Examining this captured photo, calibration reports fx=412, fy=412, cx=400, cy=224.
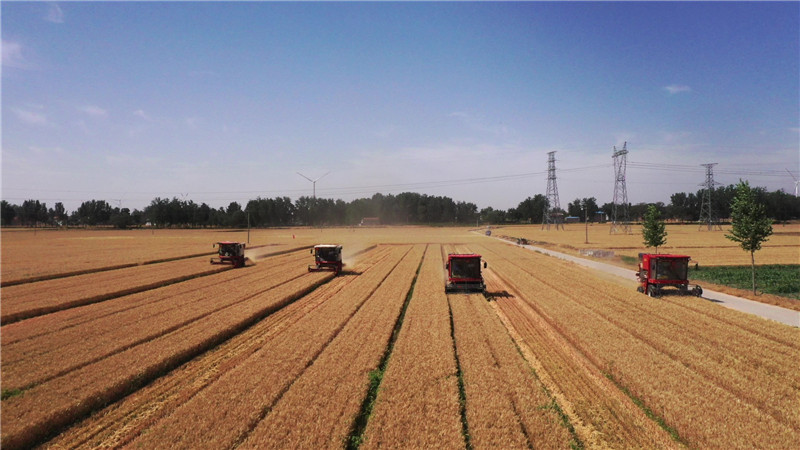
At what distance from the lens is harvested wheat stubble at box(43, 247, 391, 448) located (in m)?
9.26

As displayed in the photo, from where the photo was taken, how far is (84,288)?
2777 centimetres

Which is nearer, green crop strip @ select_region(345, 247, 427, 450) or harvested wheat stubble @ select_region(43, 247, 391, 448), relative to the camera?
green crop strip @ select_region(345, 247, 427, 450)

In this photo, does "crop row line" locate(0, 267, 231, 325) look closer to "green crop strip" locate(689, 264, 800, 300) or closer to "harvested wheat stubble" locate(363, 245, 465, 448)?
"harvested wheat stubble" locate(363, 245, 465, 448)

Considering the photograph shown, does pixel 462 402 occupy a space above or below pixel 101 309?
below

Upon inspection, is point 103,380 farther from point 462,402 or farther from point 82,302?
point 82,302

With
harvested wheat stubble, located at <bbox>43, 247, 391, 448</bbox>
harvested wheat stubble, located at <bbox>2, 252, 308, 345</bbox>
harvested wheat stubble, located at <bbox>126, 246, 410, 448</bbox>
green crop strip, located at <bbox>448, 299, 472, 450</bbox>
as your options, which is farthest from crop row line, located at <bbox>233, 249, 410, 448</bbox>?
harvested wheat stubble, located at <bbox>2, 252, 308, 345</bbox>

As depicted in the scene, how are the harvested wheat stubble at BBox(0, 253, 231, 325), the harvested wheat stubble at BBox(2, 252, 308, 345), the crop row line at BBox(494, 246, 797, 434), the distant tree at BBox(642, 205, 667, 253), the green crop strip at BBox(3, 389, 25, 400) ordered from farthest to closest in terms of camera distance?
the distant tree at BBox(642, 205, 667, 253) → the harvested wheat stubble at BBox(0, 253, 231, 325) → the harvested wheat stubble at BBox(2, 252, 308, 345) → the green crop strip at BBox(3, 389, 25, 400) → the crop row line at BBox(494, 246, 797, 434)

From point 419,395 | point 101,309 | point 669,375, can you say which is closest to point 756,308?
point 669,375

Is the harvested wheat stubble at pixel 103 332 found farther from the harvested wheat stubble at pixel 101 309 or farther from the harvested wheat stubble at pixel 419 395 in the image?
the harvested wheat stubble at pixel 419 395

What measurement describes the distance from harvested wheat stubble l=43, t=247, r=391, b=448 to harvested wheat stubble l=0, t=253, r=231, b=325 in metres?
12.6

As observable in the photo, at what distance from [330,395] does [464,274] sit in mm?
16455

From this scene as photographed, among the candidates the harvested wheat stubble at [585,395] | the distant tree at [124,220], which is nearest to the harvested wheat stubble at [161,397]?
the harvested wheat stubble at [585,395]

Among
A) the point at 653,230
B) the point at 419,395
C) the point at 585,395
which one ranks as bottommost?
the point at 585,395

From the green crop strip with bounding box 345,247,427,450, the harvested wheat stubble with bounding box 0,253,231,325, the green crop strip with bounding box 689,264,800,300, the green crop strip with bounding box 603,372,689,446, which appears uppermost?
the harvested wheat stubble with bounding box 0,253,231,325
